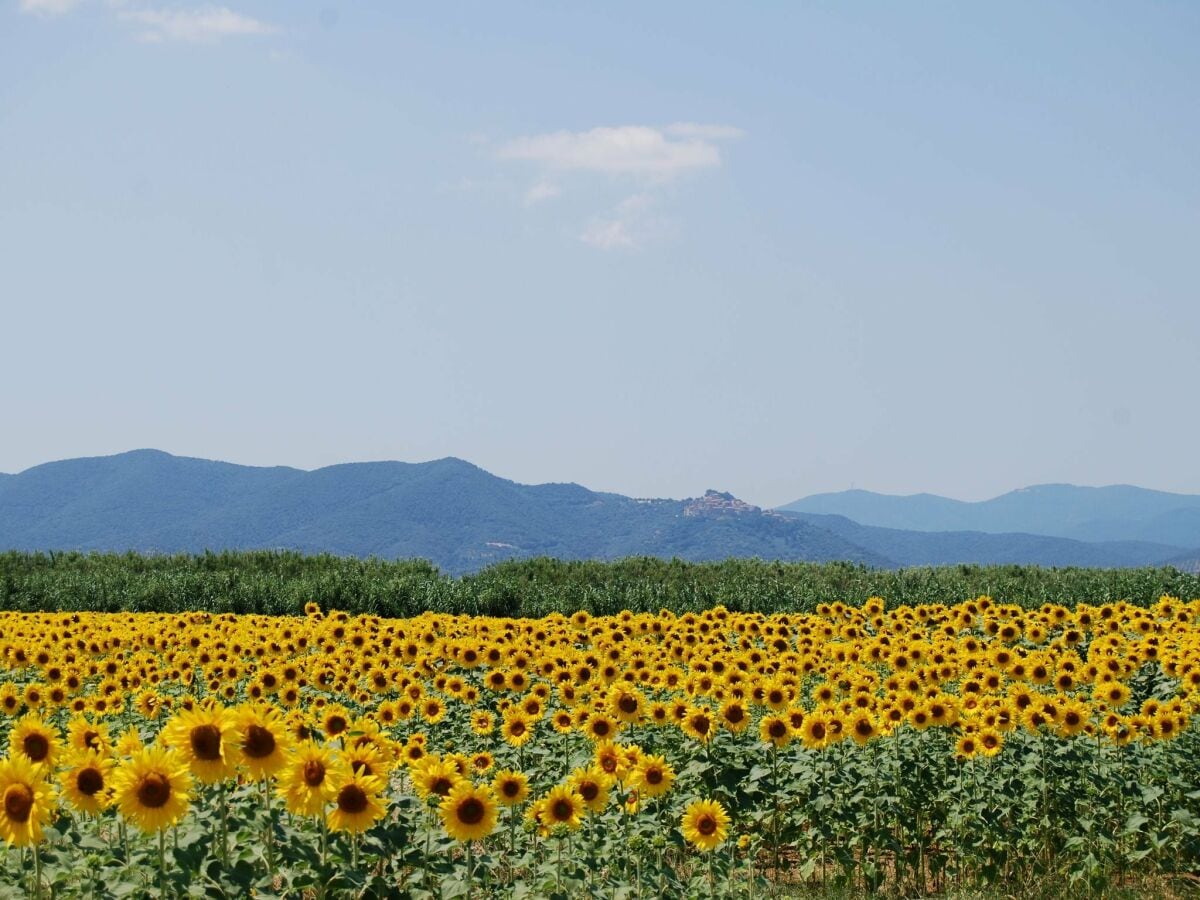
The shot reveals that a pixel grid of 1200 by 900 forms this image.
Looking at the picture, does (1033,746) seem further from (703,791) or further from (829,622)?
(829,622)

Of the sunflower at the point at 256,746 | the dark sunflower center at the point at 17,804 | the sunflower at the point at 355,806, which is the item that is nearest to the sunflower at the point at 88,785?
the dark sunflower center at the point at 17,804

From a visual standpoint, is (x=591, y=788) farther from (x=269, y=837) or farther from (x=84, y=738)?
(x=84, y=738)

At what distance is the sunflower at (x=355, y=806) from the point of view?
220 inches

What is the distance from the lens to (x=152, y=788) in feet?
17.0

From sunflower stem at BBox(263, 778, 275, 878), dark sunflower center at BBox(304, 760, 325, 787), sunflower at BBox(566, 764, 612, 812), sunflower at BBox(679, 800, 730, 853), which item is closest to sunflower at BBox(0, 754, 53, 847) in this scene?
sunflower stem at BBox(263, 778, 275, 878)

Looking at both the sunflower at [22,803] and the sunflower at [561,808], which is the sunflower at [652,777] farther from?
the sunflower at [22,803]

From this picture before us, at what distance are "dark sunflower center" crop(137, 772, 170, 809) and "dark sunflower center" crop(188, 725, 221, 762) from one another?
7.6 inches

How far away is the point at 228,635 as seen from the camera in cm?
1551

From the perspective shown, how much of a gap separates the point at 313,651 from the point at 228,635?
5.35 feet

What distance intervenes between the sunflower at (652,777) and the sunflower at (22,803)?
3478 mm

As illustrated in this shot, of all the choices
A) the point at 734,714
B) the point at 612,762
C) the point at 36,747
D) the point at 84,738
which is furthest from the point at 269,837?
the point at 734,714

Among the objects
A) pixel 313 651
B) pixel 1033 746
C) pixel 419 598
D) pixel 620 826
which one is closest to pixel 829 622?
pixel 1033 746

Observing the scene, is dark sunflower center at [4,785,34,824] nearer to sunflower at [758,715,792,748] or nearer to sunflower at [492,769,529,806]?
sunflower at [492,769,529,806]

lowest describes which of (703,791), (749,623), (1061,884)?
(1061,884)
